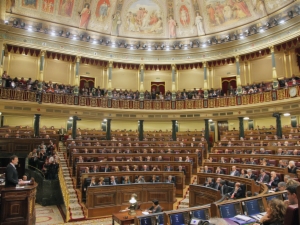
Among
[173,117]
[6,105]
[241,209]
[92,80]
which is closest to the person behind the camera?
[241,209]

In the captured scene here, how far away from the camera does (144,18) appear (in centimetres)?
1930

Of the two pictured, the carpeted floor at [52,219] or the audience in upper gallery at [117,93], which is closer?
the carpeted floor at [52,219]

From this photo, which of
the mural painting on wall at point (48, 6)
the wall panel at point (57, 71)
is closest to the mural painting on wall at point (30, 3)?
the mural painting on wall at point (48, 6)

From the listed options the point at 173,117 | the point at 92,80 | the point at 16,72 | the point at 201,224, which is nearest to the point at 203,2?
the point at 173,117

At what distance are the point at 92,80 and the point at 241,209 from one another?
56.7ft

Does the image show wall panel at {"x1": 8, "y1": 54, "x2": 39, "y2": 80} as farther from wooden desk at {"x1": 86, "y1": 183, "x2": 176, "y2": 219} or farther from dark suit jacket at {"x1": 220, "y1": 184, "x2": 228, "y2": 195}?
dark suit jacket at {"x1": 220, "y1": 184, "x2": 228, "y2": 195}

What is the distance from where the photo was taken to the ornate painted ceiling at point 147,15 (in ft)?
51.9

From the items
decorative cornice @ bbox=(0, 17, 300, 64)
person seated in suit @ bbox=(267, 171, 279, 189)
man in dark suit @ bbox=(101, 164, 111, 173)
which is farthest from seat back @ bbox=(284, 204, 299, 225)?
decorative cornice @ bbox=(0, 17, 300, 64)

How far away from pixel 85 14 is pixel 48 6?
244 centimetres

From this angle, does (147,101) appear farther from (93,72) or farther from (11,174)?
(11,174)

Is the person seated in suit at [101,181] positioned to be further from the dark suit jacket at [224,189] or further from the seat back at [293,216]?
the seat back at [293,216]

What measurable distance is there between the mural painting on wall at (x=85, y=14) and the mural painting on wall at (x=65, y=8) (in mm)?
742

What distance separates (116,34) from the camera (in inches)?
737

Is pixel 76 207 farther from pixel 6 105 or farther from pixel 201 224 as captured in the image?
pixel 6 105
